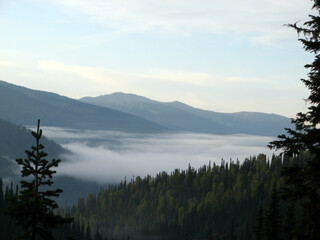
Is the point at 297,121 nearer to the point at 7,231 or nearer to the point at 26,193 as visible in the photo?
the point at 26,193

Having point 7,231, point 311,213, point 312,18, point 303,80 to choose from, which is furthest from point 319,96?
point 7,231

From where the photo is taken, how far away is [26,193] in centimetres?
2334

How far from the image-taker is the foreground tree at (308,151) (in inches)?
788

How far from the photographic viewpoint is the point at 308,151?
20.7 meters

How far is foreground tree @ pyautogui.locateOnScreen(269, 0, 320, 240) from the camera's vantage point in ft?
65.7

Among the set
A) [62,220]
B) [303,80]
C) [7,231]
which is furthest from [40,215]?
[7,231]

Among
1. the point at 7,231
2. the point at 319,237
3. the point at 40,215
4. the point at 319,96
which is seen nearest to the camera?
the point at 319,237

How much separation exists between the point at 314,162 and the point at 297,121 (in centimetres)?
270

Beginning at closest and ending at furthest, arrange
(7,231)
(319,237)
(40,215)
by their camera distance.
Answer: (319,237), (40,215), (7,231)

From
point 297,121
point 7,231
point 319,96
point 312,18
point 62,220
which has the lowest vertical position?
point 7,231

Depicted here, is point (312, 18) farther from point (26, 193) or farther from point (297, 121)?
point (26, 193)

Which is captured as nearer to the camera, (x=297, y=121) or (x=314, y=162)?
(x=314, y=162)

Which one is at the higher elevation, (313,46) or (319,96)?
(313,46)

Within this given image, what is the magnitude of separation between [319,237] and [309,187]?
2.32 metres
